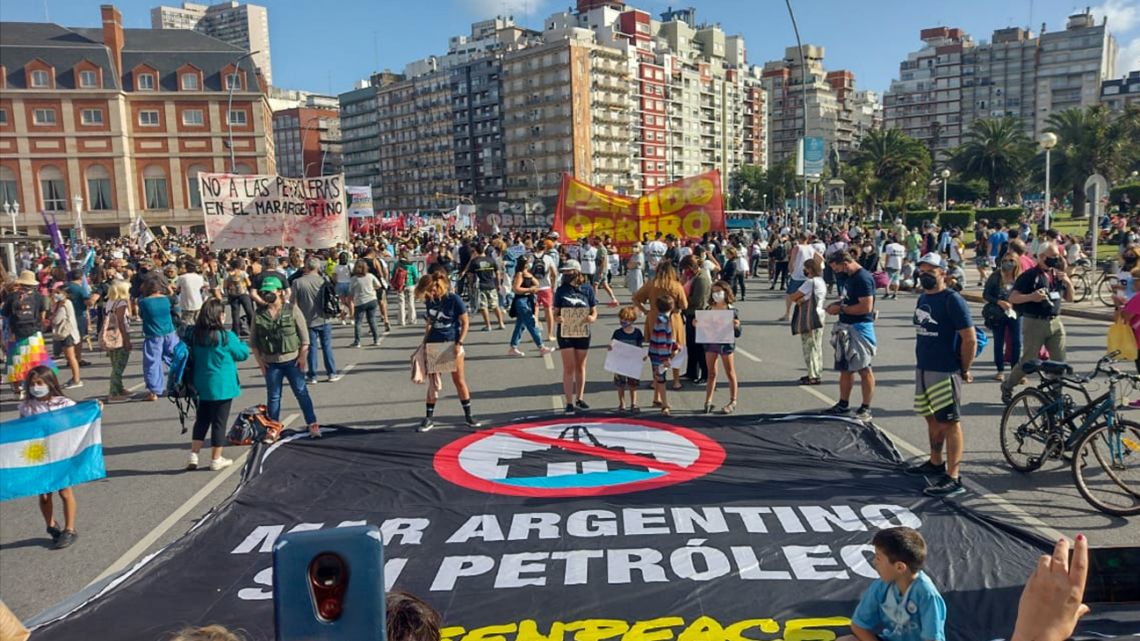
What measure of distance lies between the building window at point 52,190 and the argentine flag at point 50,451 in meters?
69.7

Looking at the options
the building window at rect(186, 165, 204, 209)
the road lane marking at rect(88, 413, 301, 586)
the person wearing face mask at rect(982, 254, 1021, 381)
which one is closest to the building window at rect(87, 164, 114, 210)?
the building window at rect(186, 165, 204, 209)

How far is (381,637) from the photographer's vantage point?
124 cm

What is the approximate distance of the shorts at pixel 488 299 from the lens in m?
16.9

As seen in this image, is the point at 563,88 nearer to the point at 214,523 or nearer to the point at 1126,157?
the point at 1126,157

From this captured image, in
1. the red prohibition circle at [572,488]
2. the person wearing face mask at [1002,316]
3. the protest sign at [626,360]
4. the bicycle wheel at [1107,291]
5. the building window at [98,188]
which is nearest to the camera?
the red prohibition circle at [572,488]

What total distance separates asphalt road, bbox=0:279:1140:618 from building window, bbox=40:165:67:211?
197 ft

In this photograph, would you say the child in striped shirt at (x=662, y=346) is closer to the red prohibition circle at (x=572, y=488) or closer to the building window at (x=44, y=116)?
the red prohibition circle at (x=572, y=488)

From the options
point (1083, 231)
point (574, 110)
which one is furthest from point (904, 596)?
point (574, 110)

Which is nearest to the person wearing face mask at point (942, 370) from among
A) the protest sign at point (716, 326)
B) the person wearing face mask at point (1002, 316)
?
the protest sign at point (716, 326)

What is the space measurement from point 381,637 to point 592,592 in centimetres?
374

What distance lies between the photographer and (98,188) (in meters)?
65.4

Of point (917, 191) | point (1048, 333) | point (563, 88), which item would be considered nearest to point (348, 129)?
point (563, 88)

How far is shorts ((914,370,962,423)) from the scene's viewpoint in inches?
251

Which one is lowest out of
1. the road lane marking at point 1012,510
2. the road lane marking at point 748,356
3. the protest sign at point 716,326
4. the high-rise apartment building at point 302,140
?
the road lane marking at point 1012,510
